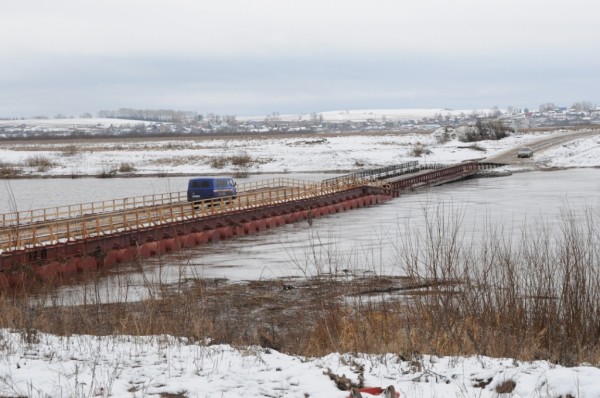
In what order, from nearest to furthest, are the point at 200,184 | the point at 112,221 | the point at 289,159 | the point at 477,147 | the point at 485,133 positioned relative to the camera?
the point at 112,221
the point at 200,184
the point at 289,159
the point at 477,147
the point at 485,133

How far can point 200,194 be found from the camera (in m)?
→ 49.7

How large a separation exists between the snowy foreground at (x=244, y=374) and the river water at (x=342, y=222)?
240cm

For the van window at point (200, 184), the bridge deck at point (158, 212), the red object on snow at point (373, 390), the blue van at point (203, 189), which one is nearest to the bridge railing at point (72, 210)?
the bridge deck at point (158, 212)

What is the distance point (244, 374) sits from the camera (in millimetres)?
10922

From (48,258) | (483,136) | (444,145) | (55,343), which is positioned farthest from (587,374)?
(483,136)

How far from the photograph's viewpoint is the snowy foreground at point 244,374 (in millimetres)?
9969

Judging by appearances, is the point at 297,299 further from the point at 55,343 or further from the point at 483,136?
the point at 483,136

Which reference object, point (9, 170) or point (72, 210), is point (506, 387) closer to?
point (72, 210)

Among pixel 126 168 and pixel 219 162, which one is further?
pixel 219 162

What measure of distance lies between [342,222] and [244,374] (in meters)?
39.8

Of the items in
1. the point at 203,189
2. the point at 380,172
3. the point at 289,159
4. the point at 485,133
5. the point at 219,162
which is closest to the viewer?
the point at 203,189

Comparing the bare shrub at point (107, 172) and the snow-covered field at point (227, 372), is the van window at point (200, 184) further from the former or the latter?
the bare shrub at point (107, 172)

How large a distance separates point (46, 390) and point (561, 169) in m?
88.9

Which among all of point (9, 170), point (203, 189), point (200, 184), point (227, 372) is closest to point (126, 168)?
point (9, 170)
